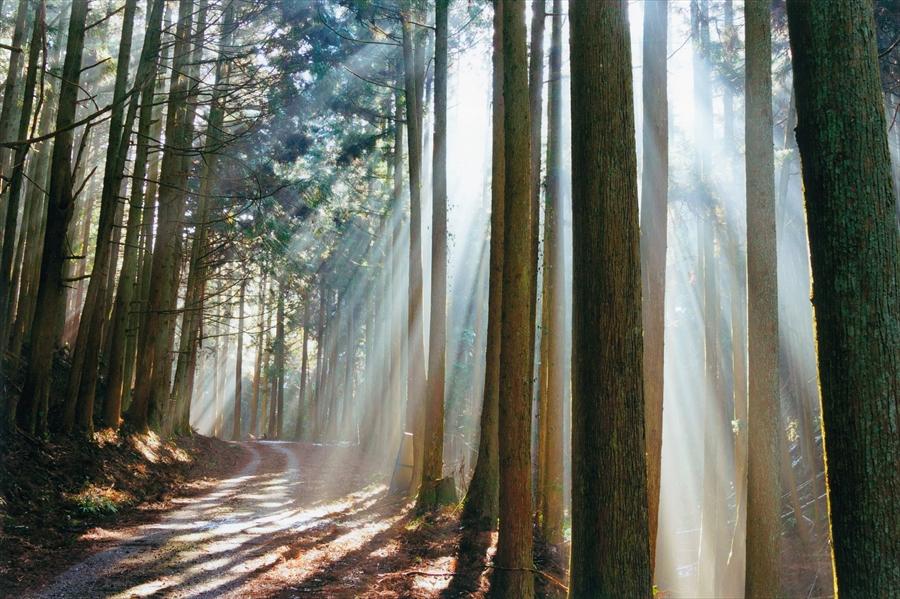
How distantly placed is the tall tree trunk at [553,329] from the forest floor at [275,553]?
1683 millimetres

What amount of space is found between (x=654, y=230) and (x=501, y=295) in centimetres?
218

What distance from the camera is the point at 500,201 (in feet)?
32.4

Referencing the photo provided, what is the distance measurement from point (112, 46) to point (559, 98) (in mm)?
20864

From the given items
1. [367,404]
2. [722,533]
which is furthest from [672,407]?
[722,533]

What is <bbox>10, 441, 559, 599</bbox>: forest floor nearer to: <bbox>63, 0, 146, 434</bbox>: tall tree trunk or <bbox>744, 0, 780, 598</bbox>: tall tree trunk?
<bbox>63, 0, 146, 434</bbox>: tall tree trunk

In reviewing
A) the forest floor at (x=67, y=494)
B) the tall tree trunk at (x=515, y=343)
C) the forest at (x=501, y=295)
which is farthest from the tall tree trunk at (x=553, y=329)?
the forest floor at (x=67, y=494)

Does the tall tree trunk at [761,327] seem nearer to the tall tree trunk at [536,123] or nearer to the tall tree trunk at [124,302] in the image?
the tall tree trunk at [536,123]

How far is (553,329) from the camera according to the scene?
11.5m

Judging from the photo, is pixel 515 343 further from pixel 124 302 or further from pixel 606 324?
pixel 124 302

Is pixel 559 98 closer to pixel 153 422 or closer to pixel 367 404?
pixel 153 422

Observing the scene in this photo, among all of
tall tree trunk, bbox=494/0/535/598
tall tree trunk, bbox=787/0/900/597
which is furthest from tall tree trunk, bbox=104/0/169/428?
tall tree trunk, bbox=787/0/900/597

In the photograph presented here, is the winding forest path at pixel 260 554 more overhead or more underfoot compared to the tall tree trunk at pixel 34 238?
more underfoot

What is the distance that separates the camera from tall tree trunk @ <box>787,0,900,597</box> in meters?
3.42

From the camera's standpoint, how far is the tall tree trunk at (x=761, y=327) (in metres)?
7.68
